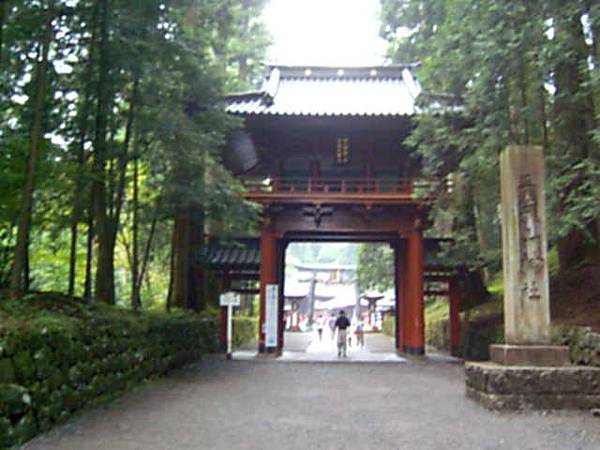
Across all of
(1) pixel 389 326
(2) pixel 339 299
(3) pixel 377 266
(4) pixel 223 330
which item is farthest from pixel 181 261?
(2) pixel 339 299

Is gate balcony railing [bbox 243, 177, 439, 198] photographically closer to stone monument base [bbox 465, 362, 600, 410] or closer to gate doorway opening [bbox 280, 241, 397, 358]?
gate doorway opening [bbox 280, 241, 397, 358]

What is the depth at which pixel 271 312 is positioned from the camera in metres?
16.0

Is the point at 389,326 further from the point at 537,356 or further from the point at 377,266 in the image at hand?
the point at 537,356

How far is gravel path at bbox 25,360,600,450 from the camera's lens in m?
5.91

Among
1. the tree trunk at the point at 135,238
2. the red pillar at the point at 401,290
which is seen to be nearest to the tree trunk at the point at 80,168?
the tree trunk at the point at 135,238

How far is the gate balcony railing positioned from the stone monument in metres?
6.63

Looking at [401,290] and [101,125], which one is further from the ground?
[101,125]

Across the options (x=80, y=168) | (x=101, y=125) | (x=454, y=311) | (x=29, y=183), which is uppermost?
(x=101, y=125)

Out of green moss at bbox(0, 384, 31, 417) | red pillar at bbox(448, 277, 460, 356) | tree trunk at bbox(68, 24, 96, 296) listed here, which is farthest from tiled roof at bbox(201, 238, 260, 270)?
green moss at bbox(0, 384, 31, 417)

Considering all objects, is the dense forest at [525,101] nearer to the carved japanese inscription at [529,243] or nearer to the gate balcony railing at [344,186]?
the carved japanese inscription at [529,243]

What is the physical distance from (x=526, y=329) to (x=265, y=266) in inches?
359

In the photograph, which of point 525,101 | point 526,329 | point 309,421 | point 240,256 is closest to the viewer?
point 309,421

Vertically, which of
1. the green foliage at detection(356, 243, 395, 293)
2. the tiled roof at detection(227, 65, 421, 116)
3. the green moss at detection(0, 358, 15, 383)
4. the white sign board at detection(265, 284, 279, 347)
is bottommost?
the green moss at detection(0, 358, 15, 383)

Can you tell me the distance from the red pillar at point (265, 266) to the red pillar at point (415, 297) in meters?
3.75
